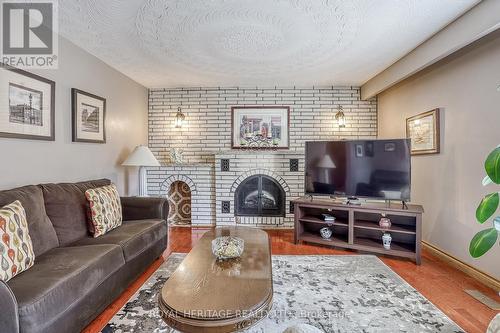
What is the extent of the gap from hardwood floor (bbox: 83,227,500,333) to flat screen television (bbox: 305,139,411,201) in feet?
2.42

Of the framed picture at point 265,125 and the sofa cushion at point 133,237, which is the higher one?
Answer: the framed picture at point 265,125

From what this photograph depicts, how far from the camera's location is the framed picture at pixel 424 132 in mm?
3002

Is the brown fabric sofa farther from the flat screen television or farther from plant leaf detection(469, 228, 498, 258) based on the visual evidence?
plant leaf detection(469, 228, 498, 258)

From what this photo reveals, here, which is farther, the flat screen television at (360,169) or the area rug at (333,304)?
the flat screen television at (360,169)

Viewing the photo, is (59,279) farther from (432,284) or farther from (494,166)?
(432,284)

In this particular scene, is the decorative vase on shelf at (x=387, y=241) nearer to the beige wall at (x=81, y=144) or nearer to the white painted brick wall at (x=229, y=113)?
the white painted brick wall at (x=229, y=113)

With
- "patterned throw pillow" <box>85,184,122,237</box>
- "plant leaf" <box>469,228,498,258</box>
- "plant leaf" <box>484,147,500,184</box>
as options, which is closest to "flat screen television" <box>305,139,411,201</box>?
"plant leaf" <box>469,228,498,258</box>

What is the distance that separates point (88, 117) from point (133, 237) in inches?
62.8

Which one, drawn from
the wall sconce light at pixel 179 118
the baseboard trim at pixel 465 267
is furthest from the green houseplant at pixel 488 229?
the wall sconce light at pixel 179 118

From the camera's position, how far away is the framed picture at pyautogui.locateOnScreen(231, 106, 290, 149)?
4.30 meters

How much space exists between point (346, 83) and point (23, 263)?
14.2 feet

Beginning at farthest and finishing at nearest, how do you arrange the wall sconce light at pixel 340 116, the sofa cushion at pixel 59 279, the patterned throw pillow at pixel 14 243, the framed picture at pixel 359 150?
the wall sconce light at pixel 340 116
the framed picture at pixel 359 150
the patterned throw pillow at pixel 14 243
the sofa cushion at pixel 59 279

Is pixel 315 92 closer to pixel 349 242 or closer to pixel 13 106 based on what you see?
pixel 349 242

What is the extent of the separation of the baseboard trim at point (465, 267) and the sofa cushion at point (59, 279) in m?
3.16
